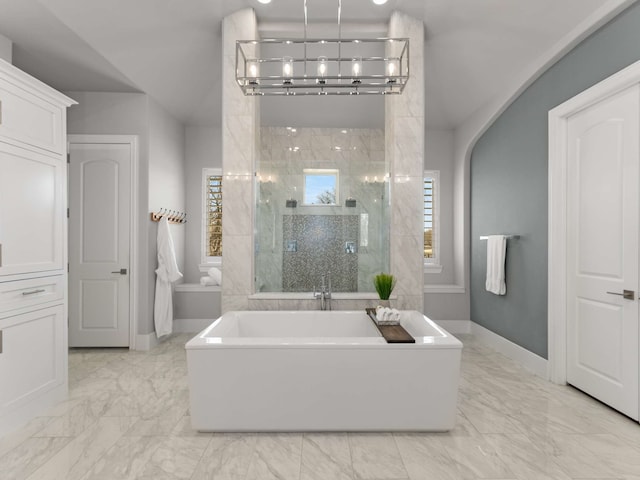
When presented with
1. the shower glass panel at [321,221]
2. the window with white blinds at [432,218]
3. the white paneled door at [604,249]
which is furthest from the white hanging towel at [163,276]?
the white paneled door at [604,249]

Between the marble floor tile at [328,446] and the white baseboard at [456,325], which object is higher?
the white baseboard at [456,325]

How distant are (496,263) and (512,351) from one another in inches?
33.3

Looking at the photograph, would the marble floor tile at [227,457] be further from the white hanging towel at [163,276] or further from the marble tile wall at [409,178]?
the white hanging towel at [163,276]

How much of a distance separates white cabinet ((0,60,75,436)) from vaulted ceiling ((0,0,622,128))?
62cm

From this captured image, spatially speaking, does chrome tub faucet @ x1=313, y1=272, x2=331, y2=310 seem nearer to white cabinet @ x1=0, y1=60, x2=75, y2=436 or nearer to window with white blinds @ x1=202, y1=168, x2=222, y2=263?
white cabinet @ x1=0, y1=60, x2=75, y2=436

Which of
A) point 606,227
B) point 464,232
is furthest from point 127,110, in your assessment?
point 606,227

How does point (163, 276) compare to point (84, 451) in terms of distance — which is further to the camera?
point (163, 276)

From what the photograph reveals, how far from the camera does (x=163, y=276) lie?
4.37m

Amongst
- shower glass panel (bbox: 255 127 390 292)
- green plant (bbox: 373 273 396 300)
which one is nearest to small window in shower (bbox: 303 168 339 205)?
shower glass panel (bbox: 255 127 390 292)

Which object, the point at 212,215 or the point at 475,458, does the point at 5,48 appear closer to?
the point at 212,215

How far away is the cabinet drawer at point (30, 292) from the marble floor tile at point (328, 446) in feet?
2.45

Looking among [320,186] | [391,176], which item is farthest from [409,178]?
[320,186]

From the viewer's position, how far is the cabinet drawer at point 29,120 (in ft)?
8.14

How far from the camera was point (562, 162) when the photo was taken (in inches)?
128
